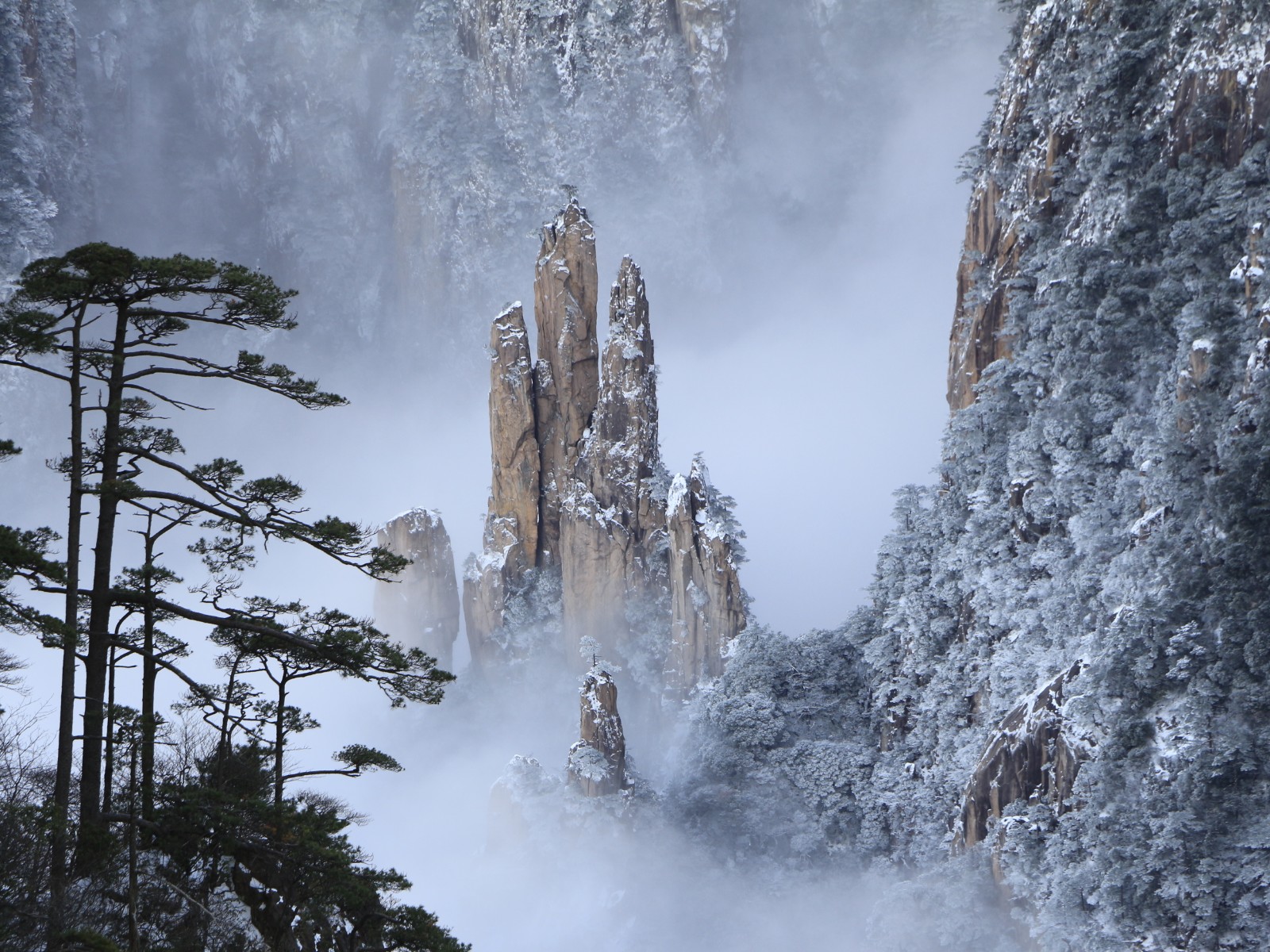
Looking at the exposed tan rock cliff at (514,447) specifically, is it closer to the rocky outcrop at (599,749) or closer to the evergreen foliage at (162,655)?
the rocky outcrop at (599,749)

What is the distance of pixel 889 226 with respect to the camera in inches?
3826

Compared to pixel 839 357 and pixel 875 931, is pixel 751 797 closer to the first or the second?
pixel 875 931

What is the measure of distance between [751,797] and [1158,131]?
2265 cm

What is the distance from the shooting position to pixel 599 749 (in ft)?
128

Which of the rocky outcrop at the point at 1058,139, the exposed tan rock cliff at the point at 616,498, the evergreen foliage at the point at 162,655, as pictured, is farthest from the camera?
the exposed tan rock cliff at the point at 616,498

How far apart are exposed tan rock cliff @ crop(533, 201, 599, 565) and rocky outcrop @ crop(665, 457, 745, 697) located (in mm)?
7372

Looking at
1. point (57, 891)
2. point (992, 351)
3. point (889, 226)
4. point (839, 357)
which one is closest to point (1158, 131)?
point (992, 351)

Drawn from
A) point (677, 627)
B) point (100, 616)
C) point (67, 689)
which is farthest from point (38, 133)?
point (67, 689)

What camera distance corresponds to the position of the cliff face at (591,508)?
1823 inches

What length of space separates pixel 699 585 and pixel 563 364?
12.7 m

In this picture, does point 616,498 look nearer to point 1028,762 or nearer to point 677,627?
point 677,627

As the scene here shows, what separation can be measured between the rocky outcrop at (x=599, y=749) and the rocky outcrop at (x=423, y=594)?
18.0 m

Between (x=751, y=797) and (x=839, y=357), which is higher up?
(x=839, y=357)

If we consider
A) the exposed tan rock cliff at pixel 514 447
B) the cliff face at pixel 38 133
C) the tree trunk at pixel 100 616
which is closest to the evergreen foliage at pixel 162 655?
the tree trunk at pixel 100 616
